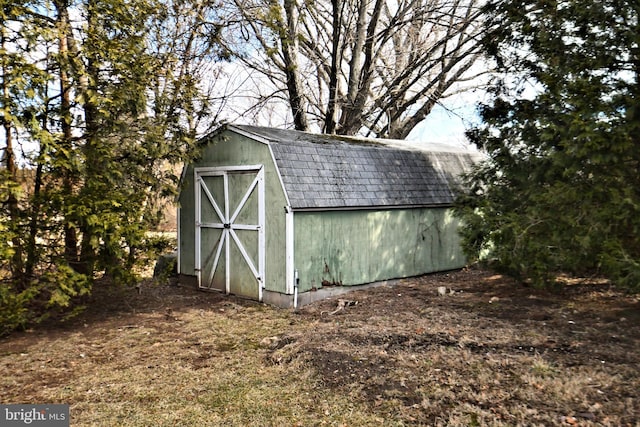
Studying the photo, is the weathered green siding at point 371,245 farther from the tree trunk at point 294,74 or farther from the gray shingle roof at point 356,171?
the tree trunk at point 294,74

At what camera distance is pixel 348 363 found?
5.35 metres

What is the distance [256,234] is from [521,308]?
464 cm

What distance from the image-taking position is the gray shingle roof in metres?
8.39

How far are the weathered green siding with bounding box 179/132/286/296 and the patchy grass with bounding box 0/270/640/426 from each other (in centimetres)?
78

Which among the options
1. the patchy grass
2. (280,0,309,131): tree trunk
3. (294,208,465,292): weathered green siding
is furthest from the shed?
(280,0,309,131): tree trunk

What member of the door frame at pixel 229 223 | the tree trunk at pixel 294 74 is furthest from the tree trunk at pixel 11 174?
the tree trunk at pixel 294 74

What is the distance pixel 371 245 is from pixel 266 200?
231 cm

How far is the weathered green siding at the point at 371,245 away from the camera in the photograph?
331 inches

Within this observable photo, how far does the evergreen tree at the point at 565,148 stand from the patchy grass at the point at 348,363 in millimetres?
986

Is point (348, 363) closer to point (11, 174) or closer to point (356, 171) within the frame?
point (356, 171)

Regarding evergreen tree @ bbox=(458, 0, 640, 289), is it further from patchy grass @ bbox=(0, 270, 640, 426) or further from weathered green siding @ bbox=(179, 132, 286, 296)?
weathered green siding @ bbox=(179, 132, 286, 296)

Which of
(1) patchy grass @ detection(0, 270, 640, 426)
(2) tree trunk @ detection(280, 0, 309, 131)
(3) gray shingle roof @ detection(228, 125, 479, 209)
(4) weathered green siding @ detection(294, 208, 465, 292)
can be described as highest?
(2) tree trunk @ detection(280, 0, 309, 131)

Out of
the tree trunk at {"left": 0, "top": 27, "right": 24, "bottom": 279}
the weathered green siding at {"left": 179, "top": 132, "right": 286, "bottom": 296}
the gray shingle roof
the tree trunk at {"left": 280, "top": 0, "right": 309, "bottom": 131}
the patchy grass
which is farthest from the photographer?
the tree trunk at {"left": 280, "top": 0, "right": 309, "bottom": 131}

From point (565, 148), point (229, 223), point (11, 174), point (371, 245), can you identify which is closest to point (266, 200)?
point (229, 223)
